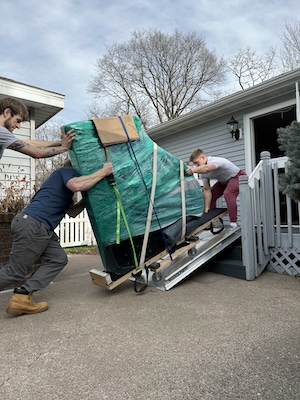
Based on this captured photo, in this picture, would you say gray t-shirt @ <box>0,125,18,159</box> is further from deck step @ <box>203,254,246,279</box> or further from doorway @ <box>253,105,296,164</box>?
doorway @ <box>253,105,296,164</box>

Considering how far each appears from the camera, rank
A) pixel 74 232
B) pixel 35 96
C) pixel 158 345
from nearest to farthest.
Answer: pixel 158 345
pixel 35 96
pixel 74 232

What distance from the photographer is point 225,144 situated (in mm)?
6895

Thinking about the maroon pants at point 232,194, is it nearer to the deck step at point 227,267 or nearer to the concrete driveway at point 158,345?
the deck step at point 227,267

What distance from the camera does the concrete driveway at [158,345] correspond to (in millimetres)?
1611

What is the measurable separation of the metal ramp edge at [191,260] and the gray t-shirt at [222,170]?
76cm

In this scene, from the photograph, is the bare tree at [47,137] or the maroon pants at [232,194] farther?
the bare tree at [47,137]

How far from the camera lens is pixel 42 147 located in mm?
2967

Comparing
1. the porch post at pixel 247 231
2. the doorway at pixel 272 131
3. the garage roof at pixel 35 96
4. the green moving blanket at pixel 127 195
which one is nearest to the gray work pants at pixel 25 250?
the green moving blanket at pixel 127 195

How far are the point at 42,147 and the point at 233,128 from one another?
4.65 metres

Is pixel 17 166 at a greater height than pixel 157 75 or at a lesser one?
lesser

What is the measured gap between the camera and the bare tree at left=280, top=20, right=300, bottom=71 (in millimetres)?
16750

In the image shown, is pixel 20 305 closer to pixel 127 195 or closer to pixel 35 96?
pixel 127 195

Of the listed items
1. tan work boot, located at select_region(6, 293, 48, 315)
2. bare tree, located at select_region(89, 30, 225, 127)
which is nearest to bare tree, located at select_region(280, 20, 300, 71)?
bare tree, located at select_region(89, 30, 225, 127)

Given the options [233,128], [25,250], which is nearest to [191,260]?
[25,250]
